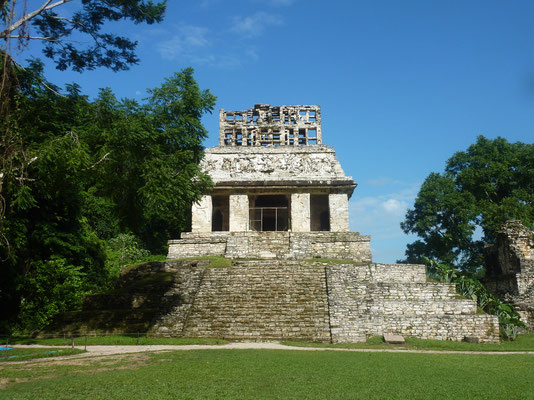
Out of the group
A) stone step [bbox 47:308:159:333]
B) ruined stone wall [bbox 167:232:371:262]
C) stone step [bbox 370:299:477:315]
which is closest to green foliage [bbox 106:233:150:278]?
ruined stone wall [bbox 167:232:371:262]

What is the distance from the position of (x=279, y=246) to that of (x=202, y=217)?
3.87 m

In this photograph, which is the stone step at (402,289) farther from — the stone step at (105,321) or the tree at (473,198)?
the tree at (473,198)

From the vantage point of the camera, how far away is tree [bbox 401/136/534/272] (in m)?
24.3

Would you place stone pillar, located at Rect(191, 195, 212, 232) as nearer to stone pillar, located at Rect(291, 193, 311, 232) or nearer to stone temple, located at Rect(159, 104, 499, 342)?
stone temple, located at Rect(159, 104, 499, 342)

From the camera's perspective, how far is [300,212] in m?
19.9

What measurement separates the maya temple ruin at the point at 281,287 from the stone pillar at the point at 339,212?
44 millimetres

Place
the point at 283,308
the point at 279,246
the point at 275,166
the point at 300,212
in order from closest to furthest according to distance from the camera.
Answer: the point at 283,308 < the point at 279,246 < the point at 300,212 < the point at 275,166

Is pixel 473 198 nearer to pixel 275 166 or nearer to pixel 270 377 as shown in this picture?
pixel 275 166

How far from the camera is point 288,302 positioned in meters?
12.3

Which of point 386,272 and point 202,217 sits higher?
point 202,217

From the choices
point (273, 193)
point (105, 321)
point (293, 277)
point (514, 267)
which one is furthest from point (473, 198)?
point (105, 321)

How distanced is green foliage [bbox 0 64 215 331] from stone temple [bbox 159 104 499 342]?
1496mm

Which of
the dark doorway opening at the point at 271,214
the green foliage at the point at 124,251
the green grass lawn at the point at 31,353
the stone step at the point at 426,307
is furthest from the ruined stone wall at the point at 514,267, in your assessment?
the green foliage at the point at 124,251

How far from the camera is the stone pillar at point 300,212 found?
19734mm
